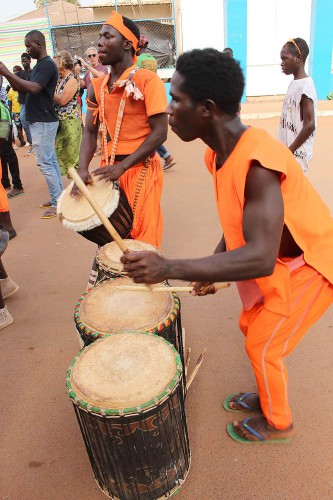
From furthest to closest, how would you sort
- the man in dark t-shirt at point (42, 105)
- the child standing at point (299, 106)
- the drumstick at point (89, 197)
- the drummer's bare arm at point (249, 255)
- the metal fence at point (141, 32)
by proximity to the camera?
1. the metal fence at point (141, 32)
2. the man in dark t-shirt at point (42, 105)
3. the child standing at point (299, 106)
4. the drumstick at point (89, 197)
5. the drummer's bare arm at point (249, 255)

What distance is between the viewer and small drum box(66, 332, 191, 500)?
5.12 feet

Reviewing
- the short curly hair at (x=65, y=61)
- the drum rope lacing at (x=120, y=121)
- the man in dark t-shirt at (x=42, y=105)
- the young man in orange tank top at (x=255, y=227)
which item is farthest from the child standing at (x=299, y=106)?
the short curly hair at (x=65, y=61)

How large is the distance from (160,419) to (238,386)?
878mm

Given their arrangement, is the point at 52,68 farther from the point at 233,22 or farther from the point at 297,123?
the point at 233,22

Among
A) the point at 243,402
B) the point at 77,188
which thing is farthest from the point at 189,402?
the point at 77,188

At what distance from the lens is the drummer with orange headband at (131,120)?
274 centimetres

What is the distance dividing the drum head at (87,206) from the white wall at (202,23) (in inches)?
581

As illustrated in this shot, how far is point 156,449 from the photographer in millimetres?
1729

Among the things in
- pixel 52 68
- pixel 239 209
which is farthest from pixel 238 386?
pixel 52 68

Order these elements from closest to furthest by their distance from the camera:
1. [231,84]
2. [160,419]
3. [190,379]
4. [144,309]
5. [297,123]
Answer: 1. [231,84]
2. [160,419]
3. [144,309]
4. [190,379]
5. [297,123]

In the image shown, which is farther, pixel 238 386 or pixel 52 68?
pixel 52 68

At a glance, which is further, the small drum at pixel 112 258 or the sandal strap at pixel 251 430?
the small drum at pixel 112 258

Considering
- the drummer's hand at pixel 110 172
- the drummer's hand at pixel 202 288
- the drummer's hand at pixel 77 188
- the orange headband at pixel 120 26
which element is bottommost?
the drummer's hand at pixel 202 288

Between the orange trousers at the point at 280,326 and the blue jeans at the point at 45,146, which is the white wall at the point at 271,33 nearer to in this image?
the blue jeans at the point at 45,146
